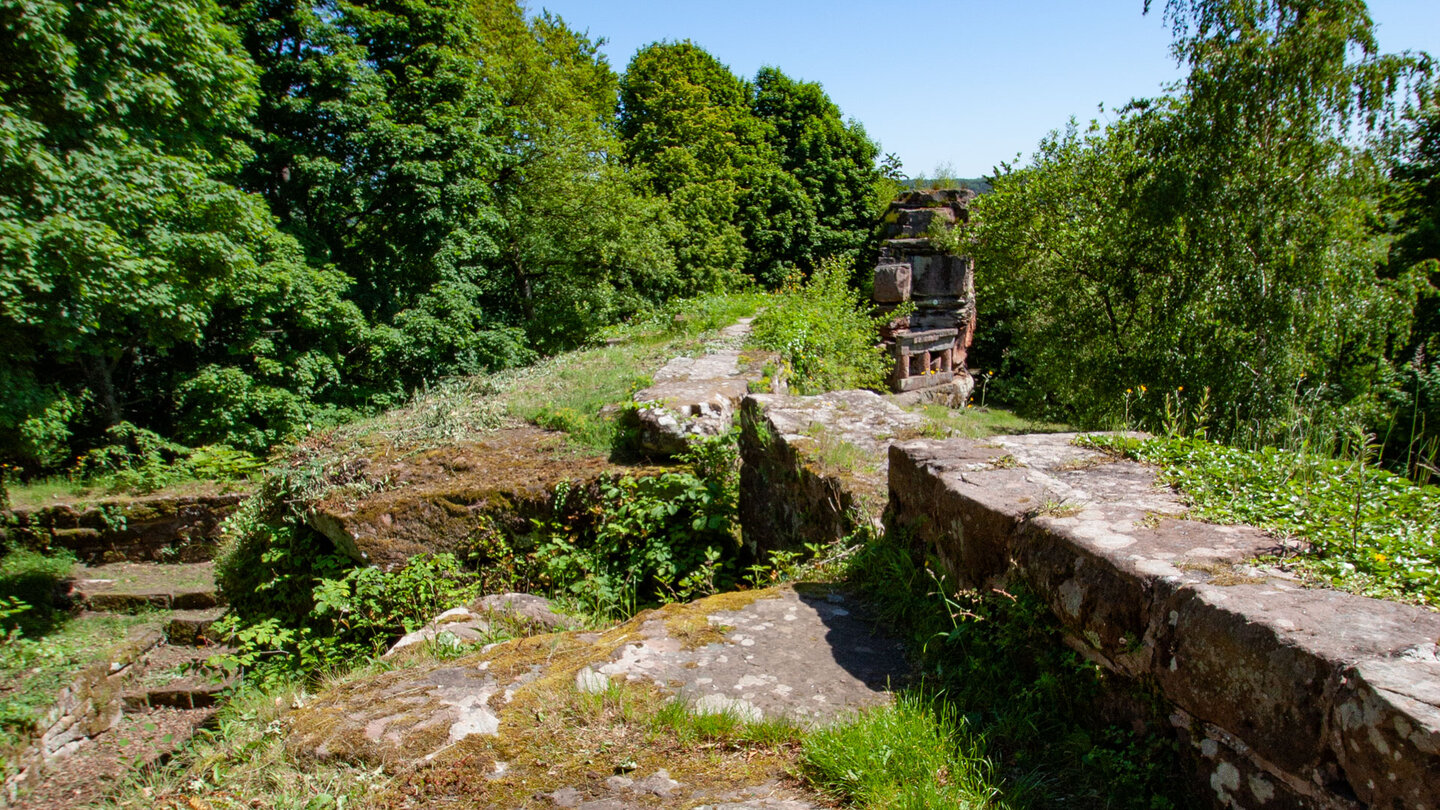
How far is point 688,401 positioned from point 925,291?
10.6 m

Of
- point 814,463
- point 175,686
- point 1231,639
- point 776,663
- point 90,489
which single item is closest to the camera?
point 1231,639

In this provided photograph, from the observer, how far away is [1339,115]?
9102 mm

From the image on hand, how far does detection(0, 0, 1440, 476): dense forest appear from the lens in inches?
356

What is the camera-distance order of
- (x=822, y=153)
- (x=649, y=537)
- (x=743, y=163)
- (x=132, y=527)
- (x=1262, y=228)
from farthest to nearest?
(x=822, y=153), (x=743, y=163), (x=132, y=527), (x=1262, y=228), (x=649, y=537)

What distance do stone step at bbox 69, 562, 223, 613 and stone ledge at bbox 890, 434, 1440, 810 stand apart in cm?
1096

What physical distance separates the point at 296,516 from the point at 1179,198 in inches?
433

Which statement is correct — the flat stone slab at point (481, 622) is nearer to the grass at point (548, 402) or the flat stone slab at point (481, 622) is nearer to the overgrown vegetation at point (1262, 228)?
the grass at point (548, 402)

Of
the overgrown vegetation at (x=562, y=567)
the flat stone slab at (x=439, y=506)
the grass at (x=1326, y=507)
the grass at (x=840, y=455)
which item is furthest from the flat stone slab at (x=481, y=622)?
the grass at (x=1326, y=507)

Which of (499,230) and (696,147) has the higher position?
(696,147)

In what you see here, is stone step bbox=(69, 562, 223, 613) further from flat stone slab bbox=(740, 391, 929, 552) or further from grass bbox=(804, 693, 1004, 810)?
grass bbox=(804, 693, 1004, 810)

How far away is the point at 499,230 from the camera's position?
58.9 ft

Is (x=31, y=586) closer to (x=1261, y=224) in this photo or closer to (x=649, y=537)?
(x=649, y=537)

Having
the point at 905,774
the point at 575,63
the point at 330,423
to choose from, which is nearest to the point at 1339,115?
the point at 905,774

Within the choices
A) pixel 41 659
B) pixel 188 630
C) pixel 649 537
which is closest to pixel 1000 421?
pixel 649 537
